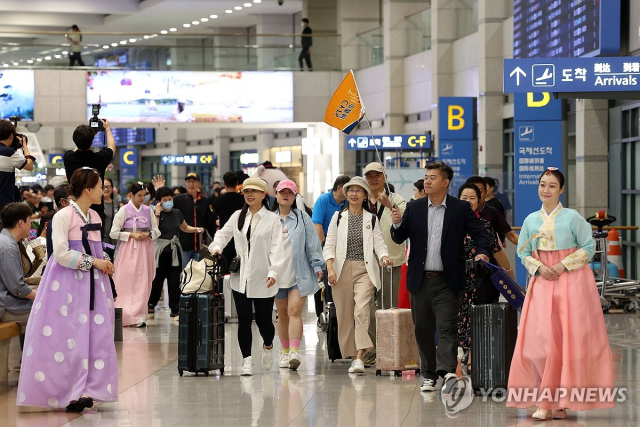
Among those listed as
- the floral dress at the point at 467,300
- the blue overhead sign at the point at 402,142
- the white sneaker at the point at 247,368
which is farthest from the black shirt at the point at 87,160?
the blue overhead sign at the point at 402,142

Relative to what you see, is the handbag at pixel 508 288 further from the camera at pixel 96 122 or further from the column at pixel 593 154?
the column at pixel 593 154

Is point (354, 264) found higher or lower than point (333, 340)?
higher

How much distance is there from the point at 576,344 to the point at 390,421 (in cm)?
131

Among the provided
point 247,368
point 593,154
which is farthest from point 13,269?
point 593,154

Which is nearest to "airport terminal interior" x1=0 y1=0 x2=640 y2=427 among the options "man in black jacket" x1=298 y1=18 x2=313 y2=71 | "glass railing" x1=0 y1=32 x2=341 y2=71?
"man in black jacket" x1=298 y1=18 x2=313 y2=71

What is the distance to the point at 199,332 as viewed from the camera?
980 centimetres

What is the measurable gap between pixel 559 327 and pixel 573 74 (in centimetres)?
494

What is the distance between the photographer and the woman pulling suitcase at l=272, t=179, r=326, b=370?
10171 millimetres

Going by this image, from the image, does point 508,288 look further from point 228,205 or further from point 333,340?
point 228,205

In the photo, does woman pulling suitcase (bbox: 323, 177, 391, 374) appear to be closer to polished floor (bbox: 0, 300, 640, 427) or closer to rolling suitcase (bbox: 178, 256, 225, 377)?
polished floor (bbox: 0, 300, 640, 427)

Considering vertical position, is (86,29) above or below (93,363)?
above

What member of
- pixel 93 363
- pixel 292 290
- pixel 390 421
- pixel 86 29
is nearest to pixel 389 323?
pixel 292 290

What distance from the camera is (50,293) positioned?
7938mm

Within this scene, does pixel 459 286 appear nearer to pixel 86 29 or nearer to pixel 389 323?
pixel 389 323
